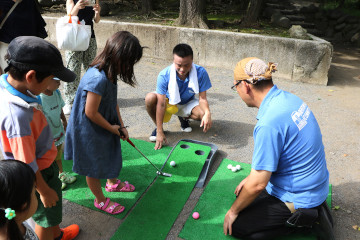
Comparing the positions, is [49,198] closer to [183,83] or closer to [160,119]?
[160,119]

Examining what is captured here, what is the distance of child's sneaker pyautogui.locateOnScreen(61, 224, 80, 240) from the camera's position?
2512 mm

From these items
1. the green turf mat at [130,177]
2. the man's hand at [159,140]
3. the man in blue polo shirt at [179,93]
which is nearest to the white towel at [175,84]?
the man in blue polo shirt at [179,93]

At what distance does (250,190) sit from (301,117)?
2.21 ft

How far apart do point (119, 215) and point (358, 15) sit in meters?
11.7

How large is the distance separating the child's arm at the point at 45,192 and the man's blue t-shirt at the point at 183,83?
2.19m

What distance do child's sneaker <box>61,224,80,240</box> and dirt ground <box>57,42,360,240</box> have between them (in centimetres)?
7

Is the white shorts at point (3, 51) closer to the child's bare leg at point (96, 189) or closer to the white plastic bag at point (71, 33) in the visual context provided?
the white plastic bag at point (71, 33)

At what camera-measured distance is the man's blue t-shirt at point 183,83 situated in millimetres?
3906

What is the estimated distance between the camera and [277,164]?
226 cm

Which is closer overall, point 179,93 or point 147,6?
point 179,93

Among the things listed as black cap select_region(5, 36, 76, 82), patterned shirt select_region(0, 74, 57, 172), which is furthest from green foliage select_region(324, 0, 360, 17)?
patterned shirt select_region(0, 74, 57, 172)

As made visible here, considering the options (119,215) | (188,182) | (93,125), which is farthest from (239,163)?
(93,125)

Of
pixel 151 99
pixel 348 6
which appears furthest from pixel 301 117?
pixel 348 6

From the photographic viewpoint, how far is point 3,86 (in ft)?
5.87
